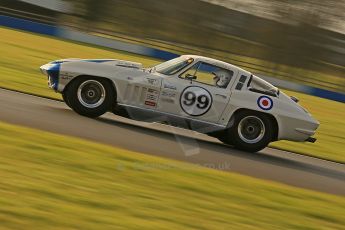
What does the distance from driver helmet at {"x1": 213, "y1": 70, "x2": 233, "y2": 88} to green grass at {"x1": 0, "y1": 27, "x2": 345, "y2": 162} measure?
109 inches

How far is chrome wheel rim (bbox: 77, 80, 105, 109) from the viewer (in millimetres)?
10062

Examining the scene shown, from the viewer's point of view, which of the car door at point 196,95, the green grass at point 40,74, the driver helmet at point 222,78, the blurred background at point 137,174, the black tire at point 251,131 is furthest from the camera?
the green grass at point 40,74

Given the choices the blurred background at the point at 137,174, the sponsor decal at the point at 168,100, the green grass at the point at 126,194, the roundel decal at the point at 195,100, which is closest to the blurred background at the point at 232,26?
the blurred background at the point at 137,174

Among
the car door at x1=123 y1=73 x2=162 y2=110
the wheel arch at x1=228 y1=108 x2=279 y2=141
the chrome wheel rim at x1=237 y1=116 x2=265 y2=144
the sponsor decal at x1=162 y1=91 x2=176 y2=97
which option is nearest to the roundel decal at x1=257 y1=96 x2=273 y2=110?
the wheel arch at x1=228 y1=108 x2=279 y2=141

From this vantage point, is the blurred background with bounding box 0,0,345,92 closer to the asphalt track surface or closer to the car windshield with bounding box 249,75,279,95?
the asphalt track surface

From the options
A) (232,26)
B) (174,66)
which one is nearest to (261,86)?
(174,66)

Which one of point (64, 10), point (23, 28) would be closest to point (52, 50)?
point (23, 28)

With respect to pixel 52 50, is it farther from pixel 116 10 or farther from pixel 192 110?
pixel 116 10

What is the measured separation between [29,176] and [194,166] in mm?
2751

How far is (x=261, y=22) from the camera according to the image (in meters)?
55.0

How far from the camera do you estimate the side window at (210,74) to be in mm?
10336

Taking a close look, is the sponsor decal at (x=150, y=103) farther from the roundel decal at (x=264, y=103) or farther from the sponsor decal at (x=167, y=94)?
the roundel decal at (x=264, y=103)

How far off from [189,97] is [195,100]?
0.37 feet

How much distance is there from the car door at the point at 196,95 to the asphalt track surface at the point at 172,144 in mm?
515
